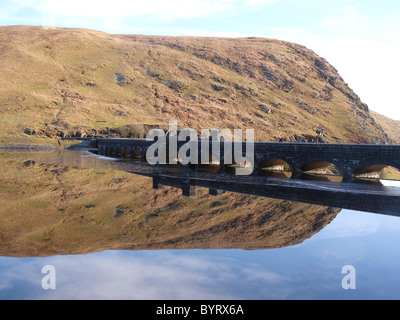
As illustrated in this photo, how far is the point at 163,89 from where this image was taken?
99.6 meters

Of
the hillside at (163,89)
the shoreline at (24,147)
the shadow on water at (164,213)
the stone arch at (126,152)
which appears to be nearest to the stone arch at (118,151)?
the stone arch at (126,152)

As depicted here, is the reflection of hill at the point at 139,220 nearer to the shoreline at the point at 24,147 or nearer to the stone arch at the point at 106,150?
the stone arch at the point at 106,150

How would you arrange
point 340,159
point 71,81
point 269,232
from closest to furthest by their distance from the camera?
1. point 269,232
2. point 340,159
3. point 71,81

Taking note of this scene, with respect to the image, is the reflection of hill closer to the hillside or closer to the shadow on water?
the shadow on water

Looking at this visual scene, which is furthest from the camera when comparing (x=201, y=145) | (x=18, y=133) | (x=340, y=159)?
(x=18, y=133)

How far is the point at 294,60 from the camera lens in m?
128

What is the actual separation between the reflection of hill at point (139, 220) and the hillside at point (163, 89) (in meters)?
49.6

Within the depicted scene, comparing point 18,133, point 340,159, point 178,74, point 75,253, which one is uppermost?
point 178,74

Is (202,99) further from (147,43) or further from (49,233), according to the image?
(49,233)

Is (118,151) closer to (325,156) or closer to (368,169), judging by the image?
(325,156)

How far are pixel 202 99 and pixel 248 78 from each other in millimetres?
23889

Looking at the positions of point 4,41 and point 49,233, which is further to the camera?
point 4,41

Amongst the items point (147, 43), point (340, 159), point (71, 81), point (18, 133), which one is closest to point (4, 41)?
point (71, 81)

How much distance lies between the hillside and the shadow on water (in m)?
49.1
